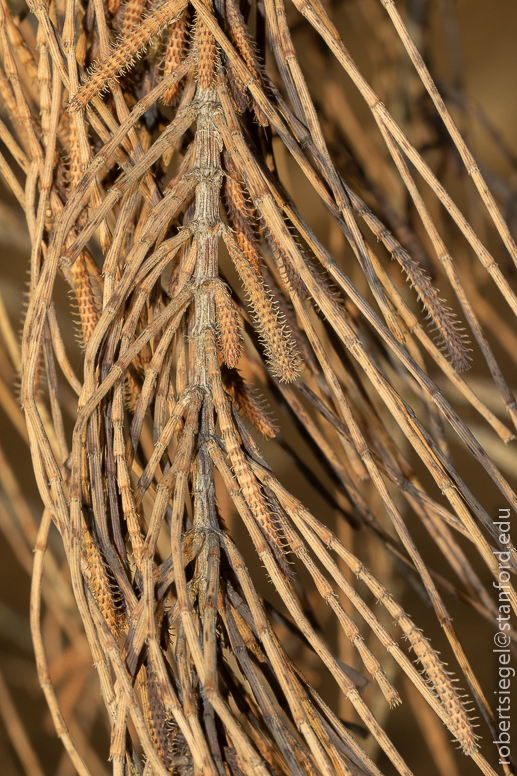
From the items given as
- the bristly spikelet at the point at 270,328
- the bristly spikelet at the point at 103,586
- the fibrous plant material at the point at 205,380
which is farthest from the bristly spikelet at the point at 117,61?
the bristly spikelet at the point at 103,586

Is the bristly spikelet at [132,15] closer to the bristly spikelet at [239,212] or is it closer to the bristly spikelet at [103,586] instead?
the bristly spikelet at [239,212]

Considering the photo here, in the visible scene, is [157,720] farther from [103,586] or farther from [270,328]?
[270,328]

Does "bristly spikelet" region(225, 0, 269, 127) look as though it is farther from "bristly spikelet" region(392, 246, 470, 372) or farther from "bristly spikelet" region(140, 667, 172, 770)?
"bristly spikelet" region(140, 667, 172, 770)

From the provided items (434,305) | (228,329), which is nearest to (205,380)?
(228,329)

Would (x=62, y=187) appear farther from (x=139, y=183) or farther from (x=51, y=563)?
(x=51, y=563)

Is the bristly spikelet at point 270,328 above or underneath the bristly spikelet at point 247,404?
above

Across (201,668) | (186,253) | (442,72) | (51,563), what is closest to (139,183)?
(186,253)

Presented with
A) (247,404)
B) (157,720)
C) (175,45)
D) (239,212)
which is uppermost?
(175,45)
